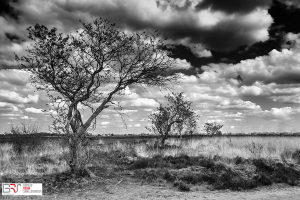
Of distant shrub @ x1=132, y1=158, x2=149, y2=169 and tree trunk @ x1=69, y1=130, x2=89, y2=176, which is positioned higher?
tree trunk @ x1=69, y1=130, x2=89, y2=176

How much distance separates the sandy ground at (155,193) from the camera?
7.86m

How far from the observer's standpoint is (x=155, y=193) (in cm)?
839

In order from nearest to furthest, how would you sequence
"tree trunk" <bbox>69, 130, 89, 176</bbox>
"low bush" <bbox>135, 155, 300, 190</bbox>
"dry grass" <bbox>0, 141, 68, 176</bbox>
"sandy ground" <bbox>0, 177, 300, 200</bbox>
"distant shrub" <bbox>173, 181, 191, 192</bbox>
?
"sandy ground" <bbox>0, 177, 300, 200</bbox>
"distant shrub" <bbox>173, 181, 191, 192</bbox>
"low bush" <bbox>135, 155, 300, 190</bbox>
"tree trunk" <bbox>69, 130, 89, 176</bbox>
"dry grass" <bbox>0, 141, 68, 176</bbox>

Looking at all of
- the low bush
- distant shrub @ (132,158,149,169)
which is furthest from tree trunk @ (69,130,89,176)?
distant shrub @ (132,158,149,169)

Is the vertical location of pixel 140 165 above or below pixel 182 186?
above

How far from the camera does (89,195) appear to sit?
319 inches

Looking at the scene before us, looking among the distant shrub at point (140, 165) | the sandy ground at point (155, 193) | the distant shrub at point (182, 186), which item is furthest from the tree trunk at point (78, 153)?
the distant shrub at point (182, 186)

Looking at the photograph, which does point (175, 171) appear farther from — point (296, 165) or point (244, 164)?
point (296, 165)

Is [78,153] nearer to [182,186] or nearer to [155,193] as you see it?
[155,193]

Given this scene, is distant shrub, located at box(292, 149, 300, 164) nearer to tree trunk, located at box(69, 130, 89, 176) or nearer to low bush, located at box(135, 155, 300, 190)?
low bush, located at box(135, 155, 300, 190)

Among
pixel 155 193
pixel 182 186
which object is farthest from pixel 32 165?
pixel 182 186

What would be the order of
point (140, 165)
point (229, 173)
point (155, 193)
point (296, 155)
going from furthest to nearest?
point (296, 155) < point (140, 165) < point (229, 173) < point (155, 193)

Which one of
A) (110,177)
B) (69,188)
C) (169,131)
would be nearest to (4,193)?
(69,188)

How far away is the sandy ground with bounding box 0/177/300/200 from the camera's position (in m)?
7.86
